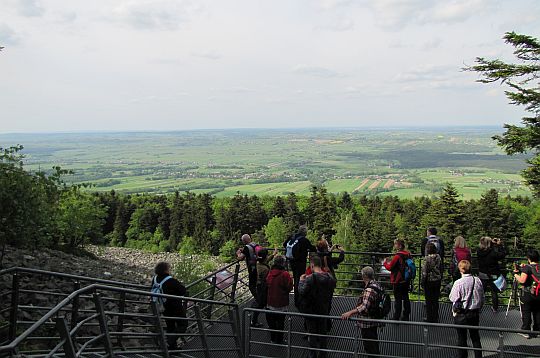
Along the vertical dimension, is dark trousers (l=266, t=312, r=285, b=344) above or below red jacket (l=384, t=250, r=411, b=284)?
below

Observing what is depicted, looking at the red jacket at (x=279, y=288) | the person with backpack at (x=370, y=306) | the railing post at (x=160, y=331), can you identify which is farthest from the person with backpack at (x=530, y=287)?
the railing post at (x=160, y=331)

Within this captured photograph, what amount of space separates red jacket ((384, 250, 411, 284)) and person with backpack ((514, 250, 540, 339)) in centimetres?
198

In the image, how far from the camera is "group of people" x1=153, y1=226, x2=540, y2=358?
23.2 feet

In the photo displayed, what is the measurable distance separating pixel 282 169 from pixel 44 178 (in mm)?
184848

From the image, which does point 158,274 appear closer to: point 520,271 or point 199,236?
point 520,271

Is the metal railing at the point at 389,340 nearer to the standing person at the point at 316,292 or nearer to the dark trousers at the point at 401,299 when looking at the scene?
the standing person at the point at 316,292

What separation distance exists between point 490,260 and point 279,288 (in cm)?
482

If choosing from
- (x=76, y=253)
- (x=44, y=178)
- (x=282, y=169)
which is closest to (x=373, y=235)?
(x=76, y=253)

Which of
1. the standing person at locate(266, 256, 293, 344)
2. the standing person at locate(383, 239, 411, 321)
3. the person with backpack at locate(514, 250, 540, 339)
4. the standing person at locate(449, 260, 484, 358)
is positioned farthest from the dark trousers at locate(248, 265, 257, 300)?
the person with backpack at locate(514, 250, 540, 339)

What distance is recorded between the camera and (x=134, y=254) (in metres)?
67.1

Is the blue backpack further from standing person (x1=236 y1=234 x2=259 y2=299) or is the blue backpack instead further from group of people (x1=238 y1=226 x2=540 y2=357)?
standing person (x1=236 y1=234 x2=259 y2=299)

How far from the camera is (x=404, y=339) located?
870 cm

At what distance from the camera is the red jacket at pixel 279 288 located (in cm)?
820

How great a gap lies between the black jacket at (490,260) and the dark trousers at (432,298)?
145 cm
